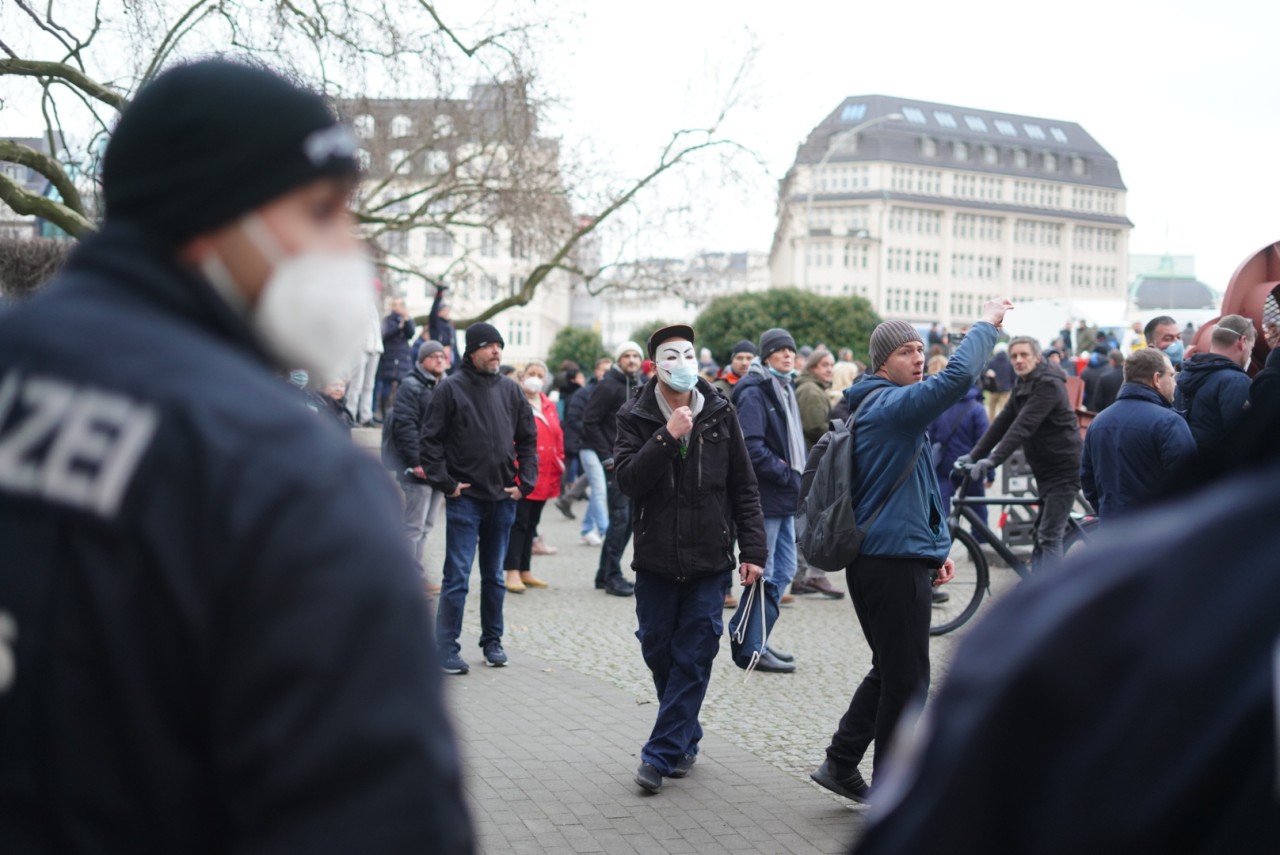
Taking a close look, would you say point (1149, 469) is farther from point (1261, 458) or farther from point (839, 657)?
point (1261, 458)

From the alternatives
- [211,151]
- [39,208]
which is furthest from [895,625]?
[39,208]

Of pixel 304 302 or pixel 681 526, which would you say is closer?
pixel 304 302

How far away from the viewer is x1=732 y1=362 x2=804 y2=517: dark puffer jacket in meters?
10.1

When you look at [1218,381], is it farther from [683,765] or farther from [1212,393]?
[683,765]

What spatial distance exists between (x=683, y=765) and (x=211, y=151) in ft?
17.8

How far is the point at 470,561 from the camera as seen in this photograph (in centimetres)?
943

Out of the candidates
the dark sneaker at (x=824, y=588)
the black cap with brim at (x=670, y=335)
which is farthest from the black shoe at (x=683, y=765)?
the dark sneaker at (x=824, y=588)

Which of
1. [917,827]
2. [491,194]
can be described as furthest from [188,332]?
[491,194]

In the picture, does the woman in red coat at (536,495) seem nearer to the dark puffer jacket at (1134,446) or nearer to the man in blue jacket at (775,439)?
the man in blue jacket at (775,439)

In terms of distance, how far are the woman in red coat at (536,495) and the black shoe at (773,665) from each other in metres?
3.69

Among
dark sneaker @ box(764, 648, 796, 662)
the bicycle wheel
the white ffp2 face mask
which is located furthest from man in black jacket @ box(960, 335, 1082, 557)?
the white ffp2 face mask

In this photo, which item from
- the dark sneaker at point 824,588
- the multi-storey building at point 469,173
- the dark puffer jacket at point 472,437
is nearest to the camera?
the dark puffer jacket at point 472,437

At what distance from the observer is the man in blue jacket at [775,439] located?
1011 cm

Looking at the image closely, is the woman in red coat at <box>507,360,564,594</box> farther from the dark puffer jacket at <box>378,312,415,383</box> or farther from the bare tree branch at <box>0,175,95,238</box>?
the dark puffer jacket at <box>378,312,415,383</box>
